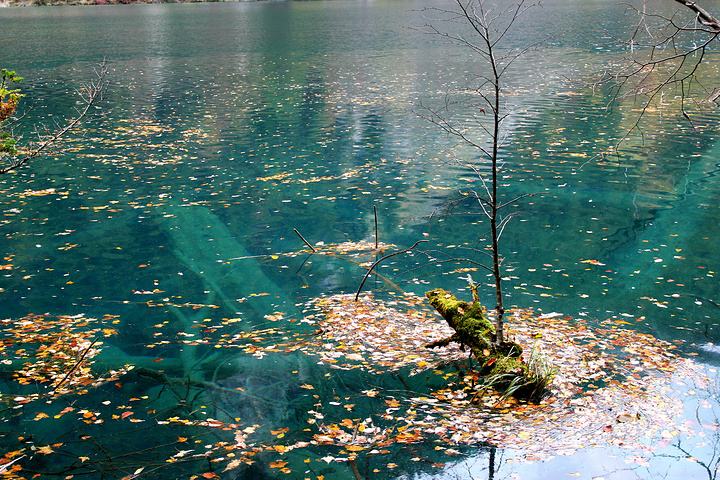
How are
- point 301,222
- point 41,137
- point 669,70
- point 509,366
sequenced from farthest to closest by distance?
point 669,70 → point 41,137 → point 301,222 → point 509,366

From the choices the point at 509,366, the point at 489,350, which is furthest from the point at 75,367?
the point at 509,366

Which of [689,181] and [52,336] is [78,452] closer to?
[52,336]

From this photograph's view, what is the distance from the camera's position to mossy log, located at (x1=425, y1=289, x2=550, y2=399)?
9.66 meters

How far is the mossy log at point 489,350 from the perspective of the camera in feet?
31.7

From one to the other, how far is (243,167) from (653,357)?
1595 centimetres

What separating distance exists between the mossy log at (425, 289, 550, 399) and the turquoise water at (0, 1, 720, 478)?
1.21m

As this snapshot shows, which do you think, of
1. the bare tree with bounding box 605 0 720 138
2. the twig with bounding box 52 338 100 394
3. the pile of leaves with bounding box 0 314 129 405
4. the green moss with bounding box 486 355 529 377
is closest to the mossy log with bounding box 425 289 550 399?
the green moss with bounding box 486 355 529 377

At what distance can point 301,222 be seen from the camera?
60.5 feet

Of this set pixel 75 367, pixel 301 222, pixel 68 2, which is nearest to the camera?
pixel 75 367

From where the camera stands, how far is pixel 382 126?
1174 inches

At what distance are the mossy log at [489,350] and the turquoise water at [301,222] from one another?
1.21 metres

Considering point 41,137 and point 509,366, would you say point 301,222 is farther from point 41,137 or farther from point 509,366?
point 41,137

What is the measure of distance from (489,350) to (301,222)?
9.10m

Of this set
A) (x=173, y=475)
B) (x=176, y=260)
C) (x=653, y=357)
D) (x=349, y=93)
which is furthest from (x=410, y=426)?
(x=349, y=93)
